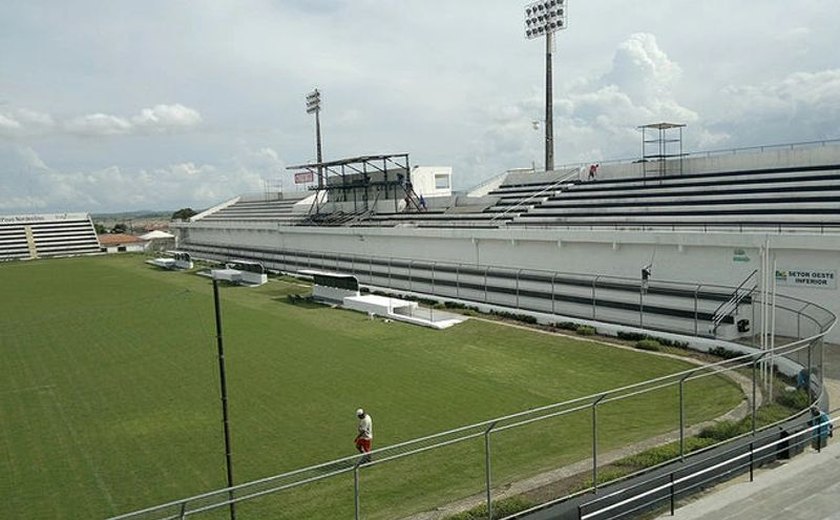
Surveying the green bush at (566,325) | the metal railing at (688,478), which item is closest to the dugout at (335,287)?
the green bush at (566,325)

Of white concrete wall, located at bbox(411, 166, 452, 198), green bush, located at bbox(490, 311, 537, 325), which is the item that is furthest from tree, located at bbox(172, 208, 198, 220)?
green bush, located at bbox(490, 311, 537, 325)

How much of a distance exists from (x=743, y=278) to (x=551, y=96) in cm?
3084

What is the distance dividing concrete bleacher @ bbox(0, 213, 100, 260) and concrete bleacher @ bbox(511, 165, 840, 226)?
75309 millimetres

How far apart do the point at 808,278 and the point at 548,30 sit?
33924 mm

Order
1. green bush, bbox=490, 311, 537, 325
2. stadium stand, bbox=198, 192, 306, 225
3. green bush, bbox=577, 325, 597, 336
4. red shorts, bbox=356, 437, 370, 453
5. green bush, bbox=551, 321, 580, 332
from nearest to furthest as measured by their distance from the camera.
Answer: red shorts, bbox=356, 437, 370, 453 < green bush, bbox=577, 325, 597, 336 < green bush, bbox=551, 321, 580, 332 < green bush, bbox=490, 311, 537, 325 < stadium stand, bbox=198, 192, 306, 225

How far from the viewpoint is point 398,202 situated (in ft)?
182

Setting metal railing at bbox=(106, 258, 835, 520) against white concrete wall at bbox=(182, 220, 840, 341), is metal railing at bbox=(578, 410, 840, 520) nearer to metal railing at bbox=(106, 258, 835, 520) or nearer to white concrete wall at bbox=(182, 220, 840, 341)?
metal railing at bbox=(106, 258, 835, 520)

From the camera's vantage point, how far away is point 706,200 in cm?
3192

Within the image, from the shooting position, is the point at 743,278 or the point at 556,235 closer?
the point at 743,278

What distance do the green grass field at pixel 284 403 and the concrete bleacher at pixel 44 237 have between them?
225ft

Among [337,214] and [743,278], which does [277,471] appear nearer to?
[743,278]

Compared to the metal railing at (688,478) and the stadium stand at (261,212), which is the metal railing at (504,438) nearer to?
the metal railing at (688,478)

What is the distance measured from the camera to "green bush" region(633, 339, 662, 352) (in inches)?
846

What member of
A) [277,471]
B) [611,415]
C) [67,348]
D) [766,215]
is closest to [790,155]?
[766,215]
